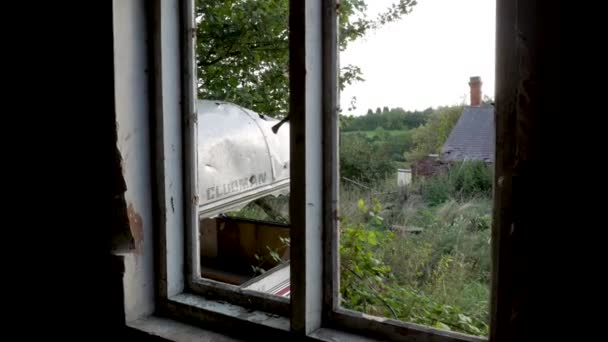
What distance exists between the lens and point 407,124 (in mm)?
1184

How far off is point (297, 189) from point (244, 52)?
2.17 m

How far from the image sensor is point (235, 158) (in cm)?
258

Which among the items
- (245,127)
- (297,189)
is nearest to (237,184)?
(245,127)

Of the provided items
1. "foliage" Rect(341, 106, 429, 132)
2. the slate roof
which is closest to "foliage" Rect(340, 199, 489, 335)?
the slate roof

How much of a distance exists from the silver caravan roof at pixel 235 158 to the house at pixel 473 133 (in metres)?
1.38

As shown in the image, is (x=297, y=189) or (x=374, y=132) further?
(x=374, y=132)

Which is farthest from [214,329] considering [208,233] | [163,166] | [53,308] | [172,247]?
[208,233]

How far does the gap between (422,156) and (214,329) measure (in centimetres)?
71

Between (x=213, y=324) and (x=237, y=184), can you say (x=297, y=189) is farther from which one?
(x=237, y=184)

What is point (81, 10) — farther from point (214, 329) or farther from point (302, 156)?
point (214, 329)

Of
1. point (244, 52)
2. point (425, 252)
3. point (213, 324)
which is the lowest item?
point (213, 324)

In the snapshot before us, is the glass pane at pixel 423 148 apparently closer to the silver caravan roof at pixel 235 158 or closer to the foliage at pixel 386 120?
the foliage at pixel 386 120

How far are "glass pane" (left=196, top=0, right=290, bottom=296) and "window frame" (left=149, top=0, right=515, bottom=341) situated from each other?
0.87 metres

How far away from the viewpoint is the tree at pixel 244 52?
251 cm
